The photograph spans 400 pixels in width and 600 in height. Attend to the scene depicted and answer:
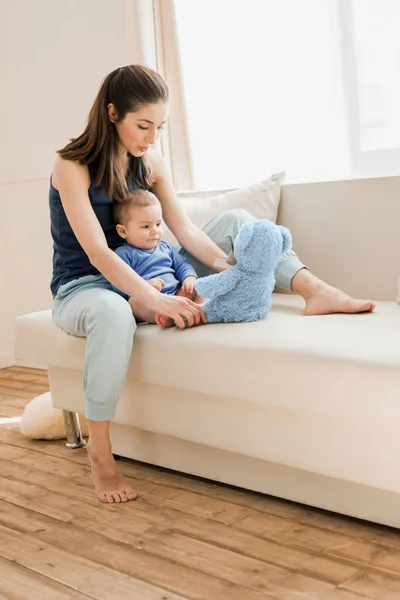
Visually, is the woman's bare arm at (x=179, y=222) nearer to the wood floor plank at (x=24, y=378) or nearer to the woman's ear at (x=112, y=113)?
the woman's ear at (x=112, y=113)

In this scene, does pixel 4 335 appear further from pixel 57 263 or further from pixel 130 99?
pixel 130 99

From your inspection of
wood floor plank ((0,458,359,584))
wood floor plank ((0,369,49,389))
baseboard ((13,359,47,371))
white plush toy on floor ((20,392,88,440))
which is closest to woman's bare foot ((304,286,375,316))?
wood floor plank ((0,458,359,584))

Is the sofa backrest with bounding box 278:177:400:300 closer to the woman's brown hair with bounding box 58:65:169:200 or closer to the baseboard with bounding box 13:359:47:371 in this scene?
the woman's brown hair with bounding box 58:65:169:200

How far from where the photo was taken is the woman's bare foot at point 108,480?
2162 mm

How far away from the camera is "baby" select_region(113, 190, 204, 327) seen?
2.33 metres

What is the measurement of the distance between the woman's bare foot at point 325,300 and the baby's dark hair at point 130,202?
19.2 inches

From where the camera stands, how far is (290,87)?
3084mm

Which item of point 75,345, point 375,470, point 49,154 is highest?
point 49,154

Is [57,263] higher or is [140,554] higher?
[57,263]

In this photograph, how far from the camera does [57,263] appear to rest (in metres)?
2.49

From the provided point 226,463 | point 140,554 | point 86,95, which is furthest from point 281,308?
point 86,95

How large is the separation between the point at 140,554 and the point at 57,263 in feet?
3.27

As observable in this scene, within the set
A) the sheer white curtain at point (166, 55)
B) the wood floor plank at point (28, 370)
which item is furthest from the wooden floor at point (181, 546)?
the wood floor plank at point (28, 370)

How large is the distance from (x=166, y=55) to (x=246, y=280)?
1652mm
